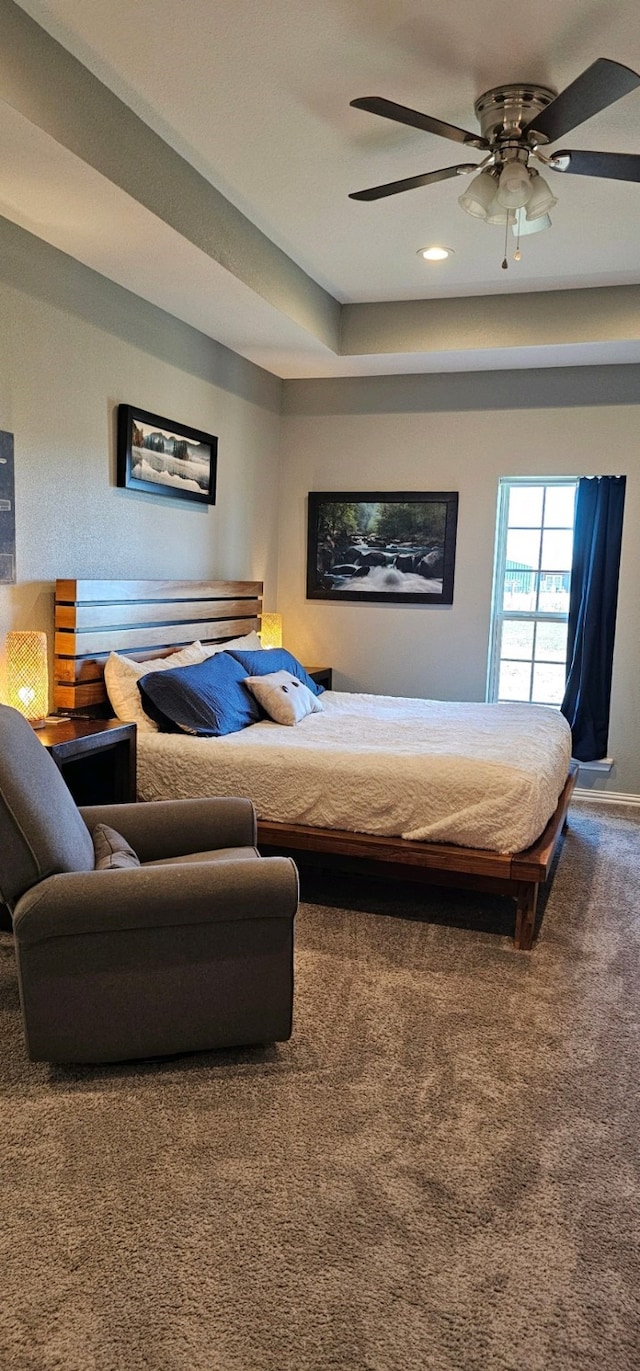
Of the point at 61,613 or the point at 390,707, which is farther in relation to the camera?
the point at 390,707

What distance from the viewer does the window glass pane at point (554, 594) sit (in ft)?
18.1

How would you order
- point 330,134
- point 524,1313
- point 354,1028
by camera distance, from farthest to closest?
point 330,134 < point 354,1028 < point 524,1313

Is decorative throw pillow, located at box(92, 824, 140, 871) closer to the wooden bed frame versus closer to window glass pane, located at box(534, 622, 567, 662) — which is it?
the wooden bed frame

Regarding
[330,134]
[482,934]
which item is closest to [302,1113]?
[482,934]

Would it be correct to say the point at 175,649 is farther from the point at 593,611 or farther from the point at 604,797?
the point at 604,797

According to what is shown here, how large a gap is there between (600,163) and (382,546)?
3.23 m

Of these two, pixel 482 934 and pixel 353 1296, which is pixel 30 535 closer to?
pixel 482 934

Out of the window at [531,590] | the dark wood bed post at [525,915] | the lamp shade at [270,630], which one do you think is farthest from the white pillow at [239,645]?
the dark wood bed post at [525,915]

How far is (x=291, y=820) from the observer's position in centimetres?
352

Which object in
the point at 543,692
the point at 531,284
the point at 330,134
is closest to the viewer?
the point at 330,134

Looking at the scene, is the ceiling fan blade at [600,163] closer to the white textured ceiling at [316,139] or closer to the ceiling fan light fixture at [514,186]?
the ceiling fan light fixture at [514,186]

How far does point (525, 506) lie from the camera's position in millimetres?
5543

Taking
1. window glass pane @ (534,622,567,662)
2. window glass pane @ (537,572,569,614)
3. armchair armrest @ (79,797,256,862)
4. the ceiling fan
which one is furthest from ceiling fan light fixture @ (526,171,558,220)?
window glass pane @ (534,622,567,662)

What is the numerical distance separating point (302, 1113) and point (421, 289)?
4110mm
